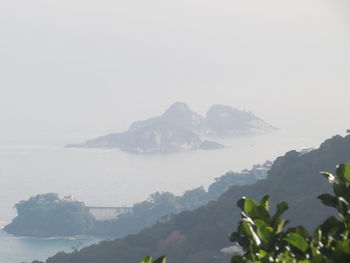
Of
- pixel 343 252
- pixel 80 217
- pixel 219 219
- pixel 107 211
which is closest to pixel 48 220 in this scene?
pixel 80 217

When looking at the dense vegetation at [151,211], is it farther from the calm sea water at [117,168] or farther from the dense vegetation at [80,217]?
the calm sea water at [117,168]

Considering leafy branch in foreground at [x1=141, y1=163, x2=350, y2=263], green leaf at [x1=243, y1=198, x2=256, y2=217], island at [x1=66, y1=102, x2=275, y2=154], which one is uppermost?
green leaf at [x1=243, y1=198, x2=256, y2=217]

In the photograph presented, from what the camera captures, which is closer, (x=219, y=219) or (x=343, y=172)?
(x=343, y=172)

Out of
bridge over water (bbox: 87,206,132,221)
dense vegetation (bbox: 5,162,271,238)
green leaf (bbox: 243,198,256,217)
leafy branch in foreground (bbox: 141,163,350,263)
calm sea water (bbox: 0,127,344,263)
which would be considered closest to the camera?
leafy branch in foreground (bbox: 141,163,350,263)

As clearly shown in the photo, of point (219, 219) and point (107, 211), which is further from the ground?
point (219, 219)

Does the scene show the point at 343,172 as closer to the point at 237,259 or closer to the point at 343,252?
the point at 237,259

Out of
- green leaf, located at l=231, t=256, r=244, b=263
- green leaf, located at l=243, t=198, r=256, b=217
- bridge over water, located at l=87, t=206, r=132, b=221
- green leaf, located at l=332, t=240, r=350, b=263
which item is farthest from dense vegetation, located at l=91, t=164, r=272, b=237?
green leaf, located at l=332, t=240, r=350, b=263

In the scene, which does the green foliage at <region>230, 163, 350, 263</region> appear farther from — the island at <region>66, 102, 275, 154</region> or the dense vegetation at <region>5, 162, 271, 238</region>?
the island at <region>66, 102, 275, 154</region>
